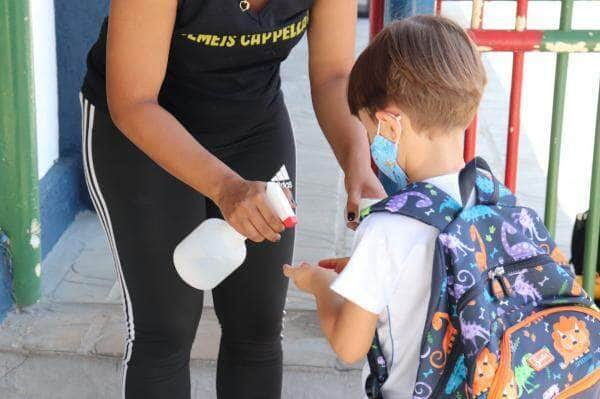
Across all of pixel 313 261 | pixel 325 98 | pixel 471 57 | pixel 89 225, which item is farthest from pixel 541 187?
pixel 471 57

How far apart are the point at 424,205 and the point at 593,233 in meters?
1.61

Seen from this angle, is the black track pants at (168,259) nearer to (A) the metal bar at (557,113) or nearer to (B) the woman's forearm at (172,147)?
(B) the woman's forearm at (172,147)

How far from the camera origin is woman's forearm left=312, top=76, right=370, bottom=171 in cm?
258

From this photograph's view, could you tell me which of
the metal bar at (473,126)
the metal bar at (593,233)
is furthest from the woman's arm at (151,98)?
the metal bar at (593,233)

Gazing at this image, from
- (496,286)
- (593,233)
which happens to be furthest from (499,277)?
(593,233)

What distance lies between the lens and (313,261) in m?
4.45

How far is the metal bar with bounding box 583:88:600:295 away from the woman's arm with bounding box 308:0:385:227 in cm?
98

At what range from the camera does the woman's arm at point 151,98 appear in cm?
230

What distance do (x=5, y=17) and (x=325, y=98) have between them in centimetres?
135

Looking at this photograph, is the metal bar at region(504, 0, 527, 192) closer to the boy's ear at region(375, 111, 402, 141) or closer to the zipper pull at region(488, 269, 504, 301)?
the boy's ear at region(375, 111, 402, 141)

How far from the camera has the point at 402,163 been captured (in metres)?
2.11

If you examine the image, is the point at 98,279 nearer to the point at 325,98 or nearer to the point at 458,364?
the point at 325,98

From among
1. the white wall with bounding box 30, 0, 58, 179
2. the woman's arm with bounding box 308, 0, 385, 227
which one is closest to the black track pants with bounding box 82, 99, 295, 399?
the woman's arm with bounding box 308, 0, 385, 227

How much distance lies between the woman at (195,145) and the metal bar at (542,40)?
497 millimetres
